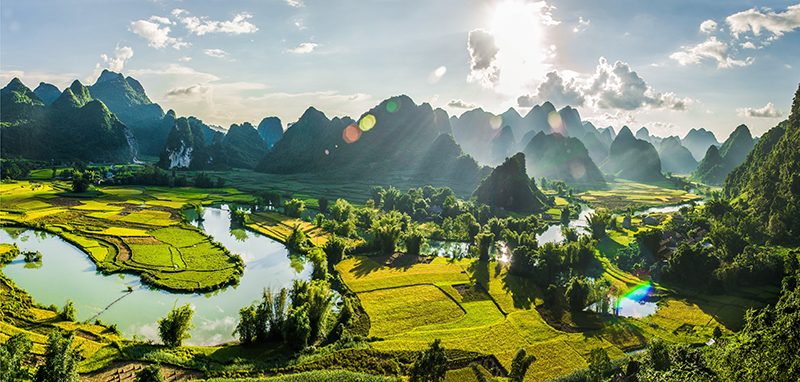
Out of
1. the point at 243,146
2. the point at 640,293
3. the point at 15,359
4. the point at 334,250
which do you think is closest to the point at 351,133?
the point at 243,146

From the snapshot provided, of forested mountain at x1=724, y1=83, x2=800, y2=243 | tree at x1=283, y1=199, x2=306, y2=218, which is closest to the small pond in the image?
tree at x1=283, y1=199, x2=306, y2=218

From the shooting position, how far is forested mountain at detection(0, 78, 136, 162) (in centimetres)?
10738

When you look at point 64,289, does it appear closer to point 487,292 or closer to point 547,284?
point 487,292

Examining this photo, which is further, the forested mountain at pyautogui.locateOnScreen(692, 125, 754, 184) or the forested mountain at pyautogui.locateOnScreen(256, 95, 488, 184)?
the forested mountain at pyautogui.locateOnScreen(692, 125, 754, 184)

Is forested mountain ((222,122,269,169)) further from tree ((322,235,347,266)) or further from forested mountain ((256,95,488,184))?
tree ((322,235,347,266))

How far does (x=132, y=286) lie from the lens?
2967 cm

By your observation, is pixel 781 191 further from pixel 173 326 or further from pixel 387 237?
pixel 173 326

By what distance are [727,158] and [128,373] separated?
8504 inches

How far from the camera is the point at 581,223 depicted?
7119 centimetres

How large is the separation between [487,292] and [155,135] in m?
209

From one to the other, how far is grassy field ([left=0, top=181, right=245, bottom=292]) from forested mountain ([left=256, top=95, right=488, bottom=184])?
75.3 meters

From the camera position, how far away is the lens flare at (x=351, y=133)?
154 m

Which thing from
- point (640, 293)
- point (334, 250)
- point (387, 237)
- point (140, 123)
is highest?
point (140, 123)

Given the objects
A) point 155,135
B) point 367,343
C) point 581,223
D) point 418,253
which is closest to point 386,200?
point 418,253
